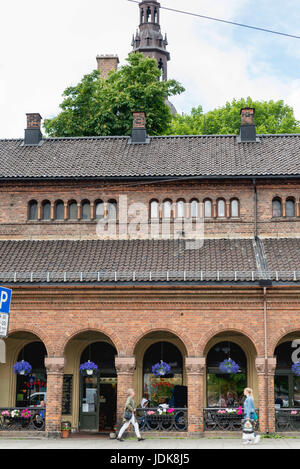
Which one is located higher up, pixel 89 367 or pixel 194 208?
pixel 194 208

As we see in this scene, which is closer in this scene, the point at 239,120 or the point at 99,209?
the point at 99,209

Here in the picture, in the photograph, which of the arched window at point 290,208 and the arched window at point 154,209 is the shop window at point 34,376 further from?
the arched window at point 290,208

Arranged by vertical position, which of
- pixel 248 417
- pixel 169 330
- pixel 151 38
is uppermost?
pixel 151 38

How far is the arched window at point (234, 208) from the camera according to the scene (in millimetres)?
25594

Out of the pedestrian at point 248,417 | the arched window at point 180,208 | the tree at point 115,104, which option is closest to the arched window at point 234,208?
the arched window at point 180,208

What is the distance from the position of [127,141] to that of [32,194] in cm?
570

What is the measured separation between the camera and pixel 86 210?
26109mm

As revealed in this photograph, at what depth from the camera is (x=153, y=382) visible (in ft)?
80.1

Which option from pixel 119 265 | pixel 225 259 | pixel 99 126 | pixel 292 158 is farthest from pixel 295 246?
pixel 99 126

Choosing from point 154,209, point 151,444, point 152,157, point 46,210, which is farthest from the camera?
point 152,157

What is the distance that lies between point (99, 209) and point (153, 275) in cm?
516

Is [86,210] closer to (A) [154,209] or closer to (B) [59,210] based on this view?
(B) [59,210]

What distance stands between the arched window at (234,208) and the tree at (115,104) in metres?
14.8

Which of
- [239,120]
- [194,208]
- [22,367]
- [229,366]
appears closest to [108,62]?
[239,120]
